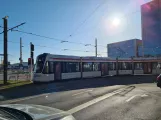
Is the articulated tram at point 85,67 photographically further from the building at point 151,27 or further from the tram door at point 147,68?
the building at point 151,27

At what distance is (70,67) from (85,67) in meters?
3.24

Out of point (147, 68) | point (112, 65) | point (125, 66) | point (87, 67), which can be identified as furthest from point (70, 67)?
point (147, 68)

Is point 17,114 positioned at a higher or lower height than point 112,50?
lower

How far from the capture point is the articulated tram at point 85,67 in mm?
23328

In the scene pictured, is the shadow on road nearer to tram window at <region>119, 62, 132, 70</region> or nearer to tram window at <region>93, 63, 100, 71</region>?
tram window at <region>93, 63, 100, 71</region>

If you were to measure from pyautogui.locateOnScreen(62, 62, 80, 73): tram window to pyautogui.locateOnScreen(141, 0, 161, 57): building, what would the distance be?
2336 inches

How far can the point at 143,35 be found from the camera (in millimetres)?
89500

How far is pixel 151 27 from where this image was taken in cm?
8644

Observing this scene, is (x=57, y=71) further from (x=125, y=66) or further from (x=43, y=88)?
(x=125, y=66)

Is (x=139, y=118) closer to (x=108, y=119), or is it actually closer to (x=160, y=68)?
(x=108, y=119)

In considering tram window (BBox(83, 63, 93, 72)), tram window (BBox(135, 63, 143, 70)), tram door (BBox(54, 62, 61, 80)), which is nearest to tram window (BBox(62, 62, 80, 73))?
tram door (BBox(54, 62, 61, 80))

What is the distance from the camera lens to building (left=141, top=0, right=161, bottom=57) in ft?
270

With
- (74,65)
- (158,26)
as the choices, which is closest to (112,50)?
(158,26)

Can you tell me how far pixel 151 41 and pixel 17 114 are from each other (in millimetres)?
88529
